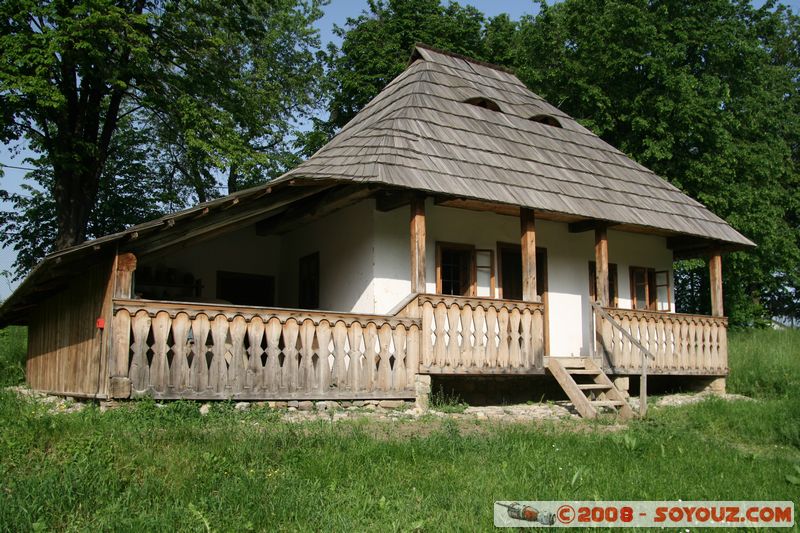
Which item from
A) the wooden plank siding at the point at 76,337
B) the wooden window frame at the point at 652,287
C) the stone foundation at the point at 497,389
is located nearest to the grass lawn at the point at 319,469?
the wooden plank siding at the point at 76,337

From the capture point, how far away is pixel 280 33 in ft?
104

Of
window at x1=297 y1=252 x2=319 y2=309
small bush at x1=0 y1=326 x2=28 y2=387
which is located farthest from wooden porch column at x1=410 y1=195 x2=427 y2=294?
small bush at x1=0 y1=326 x2=28 y2=387

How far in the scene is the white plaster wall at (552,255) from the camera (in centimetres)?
1318

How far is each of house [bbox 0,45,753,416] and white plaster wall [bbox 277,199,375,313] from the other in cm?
4

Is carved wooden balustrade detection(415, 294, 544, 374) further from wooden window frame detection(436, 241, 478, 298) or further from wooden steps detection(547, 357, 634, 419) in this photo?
wooden window frame detection(436, 241, 478, 298)

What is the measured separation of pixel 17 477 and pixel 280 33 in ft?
90.3

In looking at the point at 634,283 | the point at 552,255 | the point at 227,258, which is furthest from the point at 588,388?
the point at 227,258

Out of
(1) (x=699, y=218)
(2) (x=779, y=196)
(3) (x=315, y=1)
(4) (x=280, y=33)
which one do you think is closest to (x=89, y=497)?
(1) (x=699, y=218)

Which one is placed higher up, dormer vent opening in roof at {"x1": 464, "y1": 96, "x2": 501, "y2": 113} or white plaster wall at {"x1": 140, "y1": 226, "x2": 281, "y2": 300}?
dormer vent opening in roof at {"x1": 464, "y1": 96, "x2": 501, "y2": 113}

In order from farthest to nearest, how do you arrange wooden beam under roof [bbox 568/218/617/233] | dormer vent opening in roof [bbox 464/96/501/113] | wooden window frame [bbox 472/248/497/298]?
dormer vent opening in roof [bbox 464/96/501/113], wooden beam under roof [bbox 568/218/617/233], wooden window frame [bbox 472/248/497/298]

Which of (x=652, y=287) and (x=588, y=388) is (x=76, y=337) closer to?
(x=588, y=388)

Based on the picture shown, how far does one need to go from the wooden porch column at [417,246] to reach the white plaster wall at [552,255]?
1231 millimetres

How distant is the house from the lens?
1022cm

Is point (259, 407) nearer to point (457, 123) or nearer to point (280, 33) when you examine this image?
point (457, 123)
